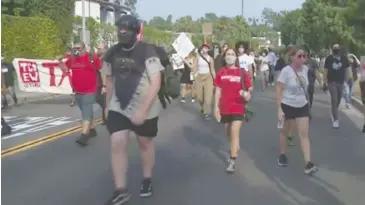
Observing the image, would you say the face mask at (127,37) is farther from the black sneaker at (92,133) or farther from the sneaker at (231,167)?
the black sneaker at (92,133)

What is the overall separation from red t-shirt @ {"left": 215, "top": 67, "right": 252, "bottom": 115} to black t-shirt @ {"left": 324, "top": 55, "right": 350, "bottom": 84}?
479 centimetres

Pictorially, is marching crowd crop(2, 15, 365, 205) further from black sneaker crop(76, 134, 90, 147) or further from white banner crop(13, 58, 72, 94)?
white banner crop(13, 58, 72, 94)

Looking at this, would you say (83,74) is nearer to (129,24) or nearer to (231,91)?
(231,91)

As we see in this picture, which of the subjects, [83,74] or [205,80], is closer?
[83,74]

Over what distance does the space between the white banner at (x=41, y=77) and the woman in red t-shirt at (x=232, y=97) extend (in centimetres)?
1276

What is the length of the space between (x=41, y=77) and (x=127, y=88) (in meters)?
15.0

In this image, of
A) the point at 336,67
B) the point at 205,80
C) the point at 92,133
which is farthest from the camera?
the point at 205,80

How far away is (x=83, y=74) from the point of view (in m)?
11.1

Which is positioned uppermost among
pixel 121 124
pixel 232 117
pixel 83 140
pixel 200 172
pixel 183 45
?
pixel 183 45

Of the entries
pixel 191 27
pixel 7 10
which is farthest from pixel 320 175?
pixel 191 27

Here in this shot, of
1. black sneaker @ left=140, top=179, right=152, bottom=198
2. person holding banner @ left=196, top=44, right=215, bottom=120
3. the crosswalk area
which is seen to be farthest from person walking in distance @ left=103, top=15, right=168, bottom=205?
person holding banner @ left=196, top=44, right=215, bottom=120

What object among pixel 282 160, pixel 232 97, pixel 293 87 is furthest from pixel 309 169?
pixel 232 97

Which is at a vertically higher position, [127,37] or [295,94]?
[127,37]

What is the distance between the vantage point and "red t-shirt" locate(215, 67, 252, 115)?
29.0 ft
